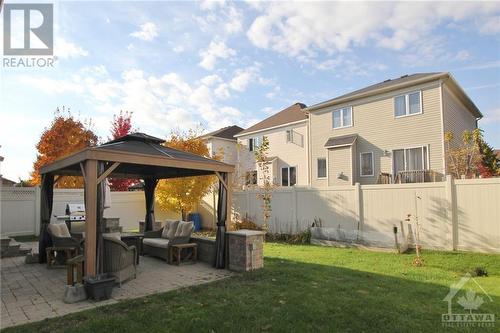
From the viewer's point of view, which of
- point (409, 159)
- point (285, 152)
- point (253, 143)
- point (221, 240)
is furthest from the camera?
point (253, 143)

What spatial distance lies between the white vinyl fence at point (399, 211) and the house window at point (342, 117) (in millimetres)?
7485

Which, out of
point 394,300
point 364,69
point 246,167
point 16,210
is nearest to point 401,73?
point 364,69

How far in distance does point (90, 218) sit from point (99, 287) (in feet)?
3.84

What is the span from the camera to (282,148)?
23344mm

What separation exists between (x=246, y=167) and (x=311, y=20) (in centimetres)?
1806

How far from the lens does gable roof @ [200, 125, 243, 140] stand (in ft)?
91.8

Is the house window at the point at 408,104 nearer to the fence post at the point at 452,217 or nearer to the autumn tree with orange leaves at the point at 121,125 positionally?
the fence post at the point at 452,217

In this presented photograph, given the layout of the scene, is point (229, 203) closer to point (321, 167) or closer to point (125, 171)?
point (125, 171)

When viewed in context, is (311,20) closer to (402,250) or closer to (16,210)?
(402,250)

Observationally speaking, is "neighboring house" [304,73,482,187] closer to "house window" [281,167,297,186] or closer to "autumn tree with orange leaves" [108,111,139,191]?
"house window" [281,167,297,186]

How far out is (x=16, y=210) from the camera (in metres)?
14.5

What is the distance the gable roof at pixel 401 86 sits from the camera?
1549cm

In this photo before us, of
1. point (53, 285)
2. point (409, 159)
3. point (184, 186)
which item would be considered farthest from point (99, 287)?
point (409, 159)

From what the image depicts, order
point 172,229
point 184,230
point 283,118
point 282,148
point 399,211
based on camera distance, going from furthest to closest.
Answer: point 283,118, point 282,148, point 399,211, point 172,229, point 184,230
